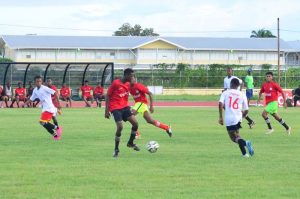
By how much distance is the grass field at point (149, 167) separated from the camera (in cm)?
1200

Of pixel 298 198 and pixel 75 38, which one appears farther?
pixel 75 38

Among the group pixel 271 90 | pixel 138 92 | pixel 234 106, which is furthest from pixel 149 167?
pixel 271 90

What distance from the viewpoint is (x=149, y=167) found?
1509cm

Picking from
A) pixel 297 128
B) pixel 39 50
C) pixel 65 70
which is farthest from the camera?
pixel 39 50

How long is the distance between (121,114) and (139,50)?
8135cm

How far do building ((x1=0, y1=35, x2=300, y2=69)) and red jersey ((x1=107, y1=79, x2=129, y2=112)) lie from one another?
76.0 metres

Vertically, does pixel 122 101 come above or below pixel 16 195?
above

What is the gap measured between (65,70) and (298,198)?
36.9m

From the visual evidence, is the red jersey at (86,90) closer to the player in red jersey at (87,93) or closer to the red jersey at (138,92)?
the player in red jersey at (87,93)

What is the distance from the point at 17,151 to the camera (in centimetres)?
1845

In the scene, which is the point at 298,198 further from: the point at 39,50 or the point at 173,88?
the point at 39,50

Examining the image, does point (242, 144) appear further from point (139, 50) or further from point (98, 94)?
point (139, 50)

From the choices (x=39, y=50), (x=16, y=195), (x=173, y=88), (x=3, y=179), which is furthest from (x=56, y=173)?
(x=39, y=50)

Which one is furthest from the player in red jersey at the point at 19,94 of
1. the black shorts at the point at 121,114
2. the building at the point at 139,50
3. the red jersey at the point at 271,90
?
the building at the point at 139,50
